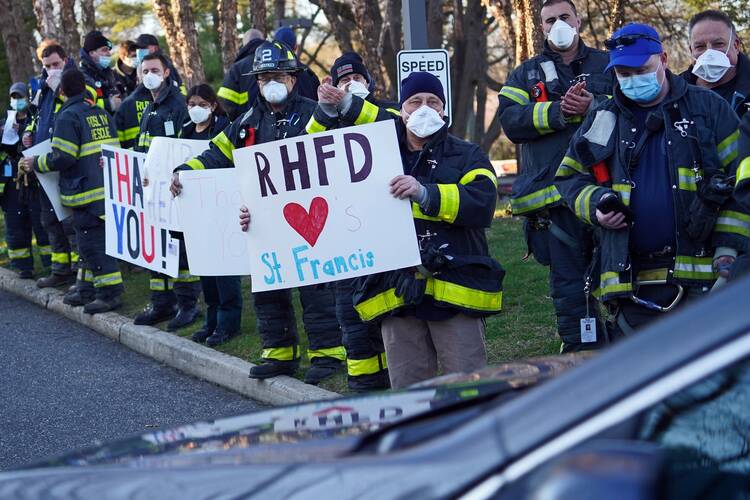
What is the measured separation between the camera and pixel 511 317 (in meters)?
8.29

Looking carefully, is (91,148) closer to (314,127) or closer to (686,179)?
(314,127)

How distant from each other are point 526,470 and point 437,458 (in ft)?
0.59

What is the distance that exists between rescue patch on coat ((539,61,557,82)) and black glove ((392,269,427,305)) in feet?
6.06

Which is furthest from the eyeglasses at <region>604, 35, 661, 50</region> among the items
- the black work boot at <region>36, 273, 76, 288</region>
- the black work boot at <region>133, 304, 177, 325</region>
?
the black work boot at <region>36, 273, 76, 288</region>

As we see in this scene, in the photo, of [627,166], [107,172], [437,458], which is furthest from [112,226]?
[437,458]

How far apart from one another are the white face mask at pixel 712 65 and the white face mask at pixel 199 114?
4.15 m

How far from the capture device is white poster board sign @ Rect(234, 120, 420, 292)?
5598 mm

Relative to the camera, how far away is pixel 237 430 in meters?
2.75

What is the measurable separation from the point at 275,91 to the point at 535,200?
1760mm

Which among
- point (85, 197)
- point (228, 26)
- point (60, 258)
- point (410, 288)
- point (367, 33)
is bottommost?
point (60, 258)

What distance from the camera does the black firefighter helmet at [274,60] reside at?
7207 millimetres

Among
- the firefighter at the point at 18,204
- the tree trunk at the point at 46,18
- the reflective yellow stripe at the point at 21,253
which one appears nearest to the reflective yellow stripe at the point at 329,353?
the firefighter at the point at 18,204

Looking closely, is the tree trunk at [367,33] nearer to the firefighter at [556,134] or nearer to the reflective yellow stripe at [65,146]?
the reflective yellow stripe at [65,146]

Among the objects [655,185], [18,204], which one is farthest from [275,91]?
[18,204]
